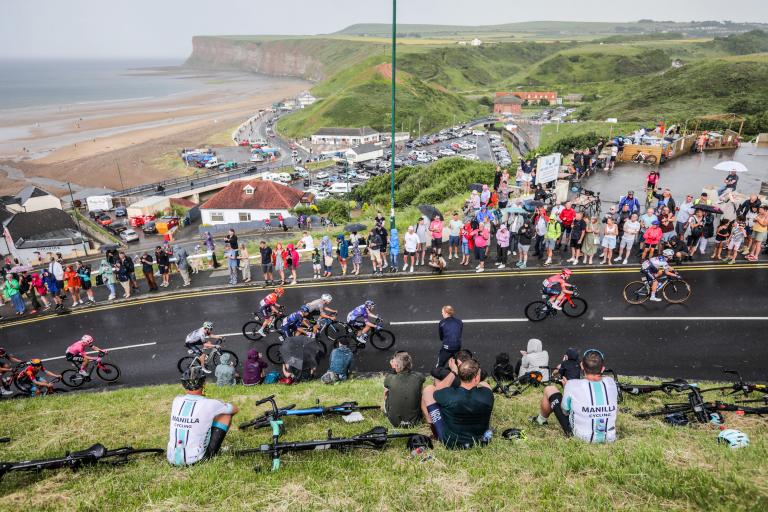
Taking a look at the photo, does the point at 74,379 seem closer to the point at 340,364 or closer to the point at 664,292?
the point at 340,364

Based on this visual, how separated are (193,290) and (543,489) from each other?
16416 mm

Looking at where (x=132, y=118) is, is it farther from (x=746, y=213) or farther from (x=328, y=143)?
(x=746, y=213)

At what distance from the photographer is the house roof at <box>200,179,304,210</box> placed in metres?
55.6

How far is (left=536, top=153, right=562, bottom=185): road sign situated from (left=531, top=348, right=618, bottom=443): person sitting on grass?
17181 mm

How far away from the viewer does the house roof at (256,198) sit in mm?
55562

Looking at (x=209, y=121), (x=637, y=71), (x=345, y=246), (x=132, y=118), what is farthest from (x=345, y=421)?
(x=637, y=71)

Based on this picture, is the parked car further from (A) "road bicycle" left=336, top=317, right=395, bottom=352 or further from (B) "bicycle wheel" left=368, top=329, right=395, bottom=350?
(B) "bicycle wheel" left=368, top=329, right=395, bottom=350

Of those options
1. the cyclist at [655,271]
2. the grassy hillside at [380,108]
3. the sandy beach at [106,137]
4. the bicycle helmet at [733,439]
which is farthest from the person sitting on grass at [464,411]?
the grassy hillside at [380,108]

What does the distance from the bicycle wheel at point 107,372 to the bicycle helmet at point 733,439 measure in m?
14.1

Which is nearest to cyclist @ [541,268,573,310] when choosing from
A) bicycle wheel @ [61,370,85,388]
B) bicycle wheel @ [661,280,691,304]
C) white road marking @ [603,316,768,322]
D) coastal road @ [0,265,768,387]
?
coastal road @ [0,265,768,387]

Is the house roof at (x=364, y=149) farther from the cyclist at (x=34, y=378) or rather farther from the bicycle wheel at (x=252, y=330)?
the cyclist at (x=34, y=378)

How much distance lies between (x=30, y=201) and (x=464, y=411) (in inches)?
2929

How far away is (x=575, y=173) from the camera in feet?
87.0

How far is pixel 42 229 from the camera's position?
53719 mm
